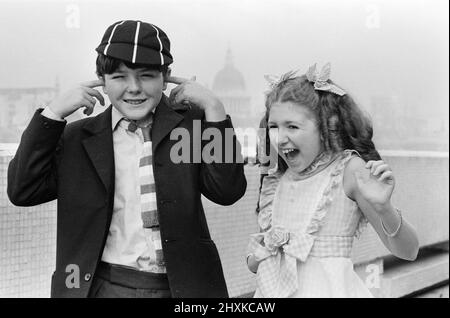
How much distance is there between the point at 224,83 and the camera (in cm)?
196

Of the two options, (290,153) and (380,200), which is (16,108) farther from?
(380,200)

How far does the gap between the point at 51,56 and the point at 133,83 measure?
1.56 ft

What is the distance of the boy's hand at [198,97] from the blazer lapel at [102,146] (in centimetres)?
18

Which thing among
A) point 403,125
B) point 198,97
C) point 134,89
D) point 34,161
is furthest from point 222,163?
point 403,125

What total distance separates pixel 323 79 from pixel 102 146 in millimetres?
559

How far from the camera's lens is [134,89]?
1.30m

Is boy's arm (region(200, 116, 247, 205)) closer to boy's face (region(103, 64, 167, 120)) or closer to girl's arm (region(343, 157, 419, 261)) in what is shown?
boy's face (region(103, 64, 167, 120))

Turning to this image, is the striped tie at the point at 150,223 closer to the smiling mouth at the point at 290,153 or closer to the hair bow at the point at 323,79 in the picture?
the smiling mouth at the point at 290,153

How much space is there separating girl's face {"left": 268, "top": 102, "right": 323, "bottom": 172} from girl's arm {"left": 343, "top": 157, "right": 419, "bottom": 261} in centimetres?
10

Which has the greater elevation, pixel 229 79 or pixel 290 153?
pixel 229 79

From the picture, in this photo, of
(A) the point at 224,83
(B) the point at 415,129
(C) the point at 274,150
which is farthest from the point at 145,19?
(B) the point at 415,129

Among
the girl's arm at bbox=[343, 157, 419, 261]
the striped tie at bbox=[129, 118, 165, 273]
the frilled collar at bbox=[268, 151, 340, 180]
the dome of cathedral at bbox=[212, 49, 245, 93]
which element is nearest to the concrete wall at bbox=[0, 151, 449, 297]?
the dome of cathedral at bbox=[212, 49, 245, 93]

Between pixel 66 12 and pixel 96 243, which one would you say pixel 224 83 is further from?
pixel 96 243

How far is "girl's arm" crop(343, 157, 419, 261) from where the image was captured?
1.23 metres
